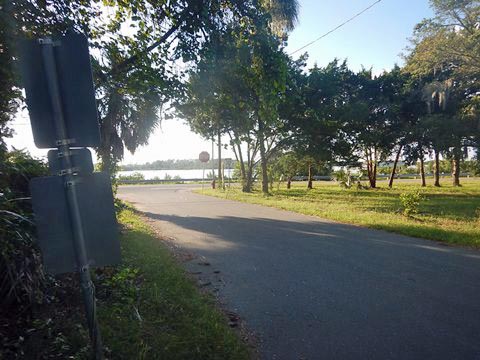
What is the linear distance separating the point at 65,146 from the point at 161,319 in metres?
2.35

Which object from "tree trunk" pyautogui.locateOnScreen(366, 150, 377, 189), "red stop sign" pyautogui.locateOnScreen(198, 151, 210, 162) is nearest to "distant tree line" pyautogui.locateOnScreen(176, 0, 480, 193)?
"tree trunk" pyautogui.locateOnScreen(366, 150, 377, 189)

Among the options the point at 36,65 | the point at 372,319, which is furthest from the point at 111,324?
the point at 372,319

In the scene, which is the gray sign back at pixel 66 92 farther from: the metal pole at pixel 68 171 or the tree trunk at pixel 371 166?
the tree trunk at pixel 371 166

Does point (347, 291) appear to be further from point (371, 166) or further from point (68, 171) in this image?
point (371, 166)

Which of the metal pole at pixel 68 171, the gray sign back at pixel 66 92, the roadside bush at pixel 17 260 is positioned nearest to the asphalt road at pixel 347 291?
the metal pole at pixel 68 171

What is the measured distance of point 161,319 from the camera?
11.7 ft

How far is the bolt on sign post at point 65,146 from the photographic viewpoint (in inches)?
79.1

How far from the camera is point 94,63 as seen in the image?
5078mm

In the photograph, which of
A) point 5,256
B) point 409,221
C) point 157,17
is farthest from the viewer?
point 409,221

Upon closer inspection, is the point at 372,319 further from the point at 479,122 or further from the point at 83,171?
the point at 479,122

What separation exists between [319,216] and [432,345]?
834 cm

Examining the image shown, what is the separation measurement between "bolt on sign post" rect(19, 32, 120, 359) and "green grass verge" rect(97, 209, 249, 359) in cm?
107

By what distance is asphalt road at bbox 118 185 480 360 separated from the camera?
10.5ft

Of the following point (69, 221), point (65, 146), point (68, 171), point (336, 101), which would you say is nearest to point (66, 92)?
point (65, 146)
